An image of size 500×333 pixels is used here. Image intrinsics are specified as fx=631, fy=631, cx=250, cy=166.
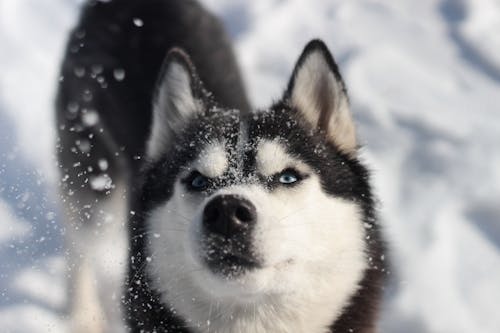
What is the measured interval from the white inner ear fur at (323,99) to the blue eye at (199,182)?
515 millimetres

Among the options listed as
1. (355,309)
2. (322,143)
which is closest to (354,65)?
(322,143)

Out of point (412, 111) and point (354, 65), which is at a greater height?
point (354, 65)

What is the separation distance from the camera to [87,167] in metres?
3.27

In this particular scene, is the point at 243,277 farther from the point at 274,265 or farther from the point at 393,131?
the point at 393,131

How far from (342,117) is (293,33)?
7.46 feet

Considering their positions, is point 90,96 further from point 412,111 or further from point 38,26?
point 412,111

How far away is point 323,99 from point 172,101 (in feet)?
1.88

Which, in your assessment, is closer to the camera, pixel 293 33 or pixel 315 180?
pixel 315 180

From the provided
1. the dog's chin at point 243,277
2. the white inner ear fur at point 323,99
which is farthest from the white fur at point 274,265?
the white inner ear fur at point 323,99

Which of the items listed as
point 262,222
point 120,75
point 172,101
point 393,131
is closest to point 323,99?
point 172,101

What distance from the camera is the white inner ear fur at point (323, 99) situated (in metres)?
2.20

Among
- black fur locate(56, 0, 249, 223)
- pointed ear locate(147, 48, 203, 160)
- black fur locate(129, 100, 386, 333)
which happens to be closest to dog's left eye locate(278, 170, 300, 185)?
black fur locate(129, 100, 386, 333)

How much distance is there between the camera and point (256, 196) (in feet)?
5.78

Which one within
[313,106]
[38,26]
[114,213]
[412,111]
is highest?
[38,26]
